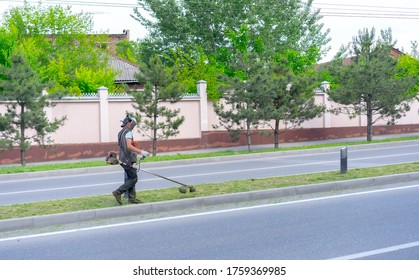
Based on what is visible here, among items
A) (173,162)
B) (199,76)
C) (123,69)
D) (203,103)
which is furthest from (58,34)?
(173,162)

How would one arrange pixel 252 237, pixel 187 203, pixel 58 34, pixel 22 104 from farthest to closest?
pixel 58 34 → pixel 22 104 → pixel 187 203 → pixel 252 237

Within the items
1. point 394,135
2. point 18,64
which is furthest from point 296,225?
point 394,135

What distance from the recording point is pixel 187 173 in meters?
17.1

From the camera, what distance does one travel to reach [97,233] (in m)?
8.26

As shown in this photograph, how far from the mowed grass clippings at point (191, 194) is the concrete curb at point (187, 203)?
15.8 inches

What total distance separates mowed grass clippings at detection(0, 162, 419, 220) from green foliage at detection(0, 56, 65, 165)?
9411mm

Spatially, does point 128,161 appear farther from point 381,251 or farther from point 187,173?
point 187,173

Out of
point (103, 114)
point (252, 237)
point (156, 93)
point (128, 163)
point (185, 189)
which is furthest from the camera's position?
point (103, 114)

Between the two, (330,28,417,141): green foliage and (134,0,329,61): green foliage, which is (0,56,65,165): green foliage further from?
(134,0,329,61): green foliage

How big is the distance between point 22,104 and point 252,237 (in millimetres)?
14279

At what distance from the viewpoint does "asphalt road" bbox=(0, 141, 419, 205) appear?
13484 mm

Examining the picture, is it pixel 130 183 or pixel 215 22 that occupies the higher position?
pixel 215 22

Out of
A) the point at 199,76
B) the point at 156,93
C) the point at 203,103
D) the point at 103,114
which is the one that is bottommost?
the point at 103,114

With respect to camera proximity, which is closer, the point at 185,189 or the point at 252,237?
the point at 252,237
